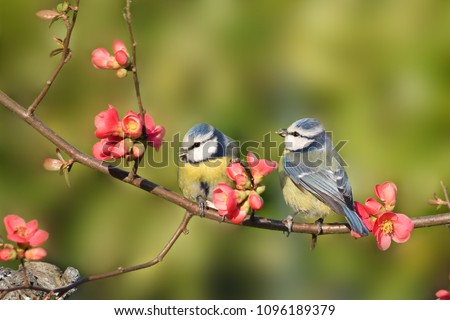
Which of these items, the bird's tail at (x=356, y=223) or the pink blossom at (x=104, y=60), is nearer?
the pink blossom at (x=104, y=60)

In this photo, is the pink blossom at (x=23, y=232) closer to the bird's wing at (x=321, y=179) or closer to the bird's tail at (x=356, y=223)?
the bird's tail at (x=356, y=223)

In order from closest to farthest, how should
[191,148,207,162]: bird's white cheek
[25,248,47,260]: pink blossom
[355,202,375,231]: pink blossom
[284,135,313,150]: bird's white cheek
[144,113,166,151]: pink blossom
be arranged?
[25,248,47,260]: pink blossom < [144,113,166,151]: pink blossom < [355,202,375,231]: pink blossom < [284,135,313,150]: bird's white cheek < [191,148,207,162]: bird's white cheek

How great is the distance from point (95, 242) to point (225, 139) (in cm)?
76

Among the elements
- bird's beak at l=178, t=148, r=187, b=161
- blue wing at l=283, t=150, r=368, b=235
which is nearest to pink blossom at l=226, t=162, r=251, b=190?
blue wing at l=283, t=150, r=368, b=235

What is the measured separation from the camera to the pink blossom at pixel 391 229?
1896 mm

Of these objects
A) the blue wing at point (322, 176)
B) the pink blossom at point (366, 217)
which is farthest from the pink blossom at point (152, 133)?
the blue wing at point (322, 176)

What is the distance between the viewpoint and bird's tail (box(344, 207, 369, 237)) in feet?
6.61

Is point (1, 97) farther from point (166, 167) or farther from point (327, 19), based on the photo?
point (327, 19)

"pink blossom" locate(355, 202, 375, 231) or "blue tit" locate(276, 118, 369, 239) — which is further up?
"pink blossom" locate(355, 202, 375, 231)

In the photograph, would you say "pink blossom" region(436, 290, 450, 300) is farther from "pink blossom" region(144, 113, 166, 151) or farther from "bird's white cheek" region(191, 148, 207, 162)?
"bird's white cheek" region(191, 148, 207, 162)

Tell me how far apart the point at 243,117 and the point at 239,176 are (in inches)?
55.6

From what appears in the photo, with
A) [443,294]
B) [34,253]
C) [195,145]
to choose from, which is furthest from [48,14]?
[195,145]

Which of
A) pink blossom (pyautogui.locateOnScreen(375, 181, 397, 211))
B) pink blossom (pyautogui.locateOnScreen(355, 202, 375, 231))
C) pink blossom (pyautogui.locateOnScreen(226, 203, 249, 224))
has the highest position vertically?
pink blossom (pyautogui.locateOnScreen(226, 203, 249, 224))

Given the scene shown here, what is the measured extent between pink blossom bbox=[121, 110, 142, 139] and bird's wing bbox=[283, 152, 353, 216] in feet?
3.06
